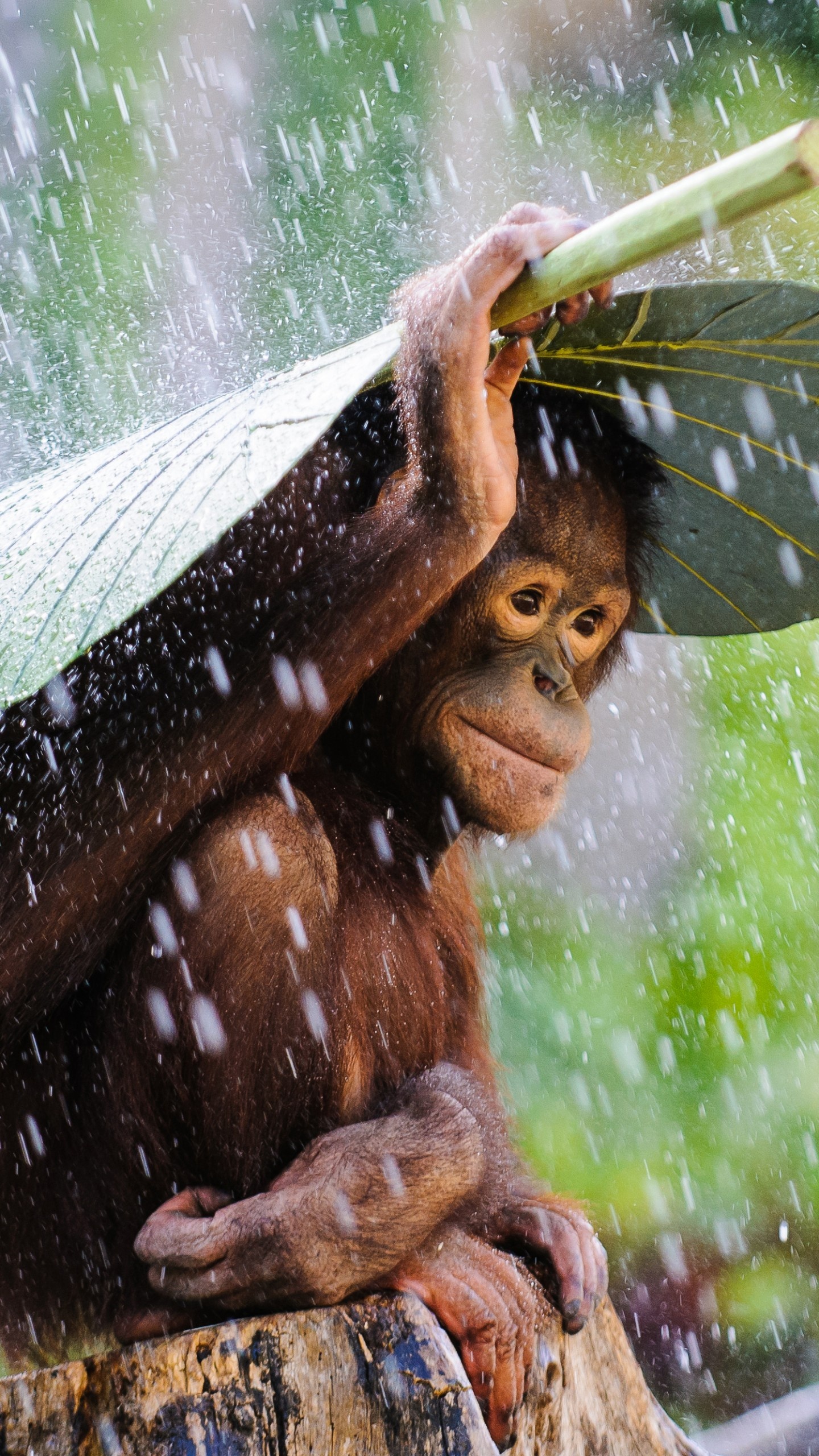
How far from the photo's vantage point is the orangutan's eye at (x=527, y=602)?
6.27 ft

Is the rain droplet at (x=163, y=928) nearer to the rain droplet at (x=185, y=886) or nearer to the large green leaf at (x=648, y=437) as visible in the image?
the rain droplet at (x=185, y=886)

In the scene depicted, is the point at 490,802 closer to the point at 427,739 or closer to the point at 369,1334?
the point at 427,739

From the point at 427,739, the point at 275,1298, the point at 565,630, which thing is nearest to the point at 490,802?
the point at 427,739

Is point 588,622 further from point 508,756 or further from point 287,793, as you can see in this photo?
point 287,793

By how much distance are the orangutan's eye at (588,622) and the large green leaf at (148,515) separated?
2.05ft

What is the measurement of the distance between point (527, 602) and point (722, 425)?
0.37 m

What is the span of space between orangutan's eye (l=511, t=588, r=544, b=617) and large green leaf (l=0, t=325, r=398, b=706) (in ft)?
1.59

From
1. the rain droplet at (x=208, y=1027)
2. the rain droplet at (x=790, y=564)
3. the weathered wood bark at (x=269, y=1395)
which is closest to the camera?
the weathered wood bark at (x=269, y=1395)

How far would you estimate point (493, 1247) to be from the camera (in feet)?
5.38

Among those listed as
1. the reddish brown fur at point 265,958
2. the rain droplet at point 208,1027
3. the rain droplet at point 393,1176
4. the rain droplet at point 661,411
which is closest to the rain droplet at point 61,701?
the reddish brown fur at point 265,958

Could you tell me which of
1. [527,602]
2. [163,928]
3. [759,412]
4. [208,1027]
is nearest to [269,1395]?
[208,1027]

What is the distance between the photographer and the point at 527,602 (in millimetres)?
1930

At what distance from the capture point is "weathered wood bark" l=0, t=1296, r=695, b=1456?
128 cm

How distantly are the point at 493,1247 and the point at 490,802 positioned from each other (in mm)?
584
